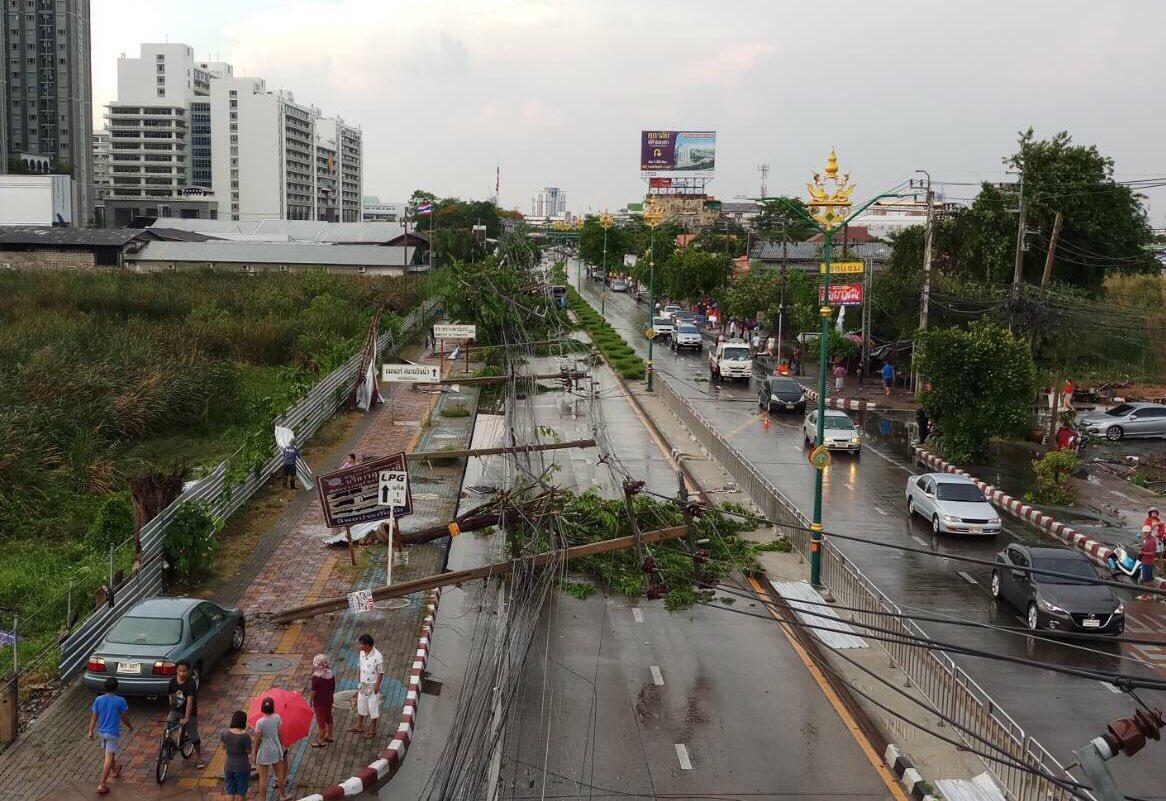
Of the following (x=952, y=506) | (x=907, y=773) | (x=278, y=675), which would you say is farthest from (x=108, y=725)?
(x=952, y=506)

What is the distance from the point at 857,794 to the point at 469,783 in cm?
499

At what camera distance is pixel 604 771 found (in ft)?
41.6

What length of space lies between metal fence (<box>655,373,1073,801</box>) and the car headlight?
219cm

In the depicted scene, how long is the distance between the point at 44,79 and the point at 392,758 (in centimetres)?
17134

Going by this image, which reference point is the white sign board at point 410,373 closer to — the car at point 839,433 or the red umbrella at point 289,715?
the car at point 839,433

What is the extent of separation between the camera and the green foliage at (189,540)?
747 inches

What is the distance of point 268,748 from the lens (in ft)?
38.4

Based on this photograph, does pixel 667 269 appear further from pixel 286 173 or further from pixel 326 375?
pixel 286 173

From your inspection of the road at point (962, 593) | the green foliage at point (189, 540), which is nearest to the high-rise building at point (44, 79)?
the road at point (962, 593)

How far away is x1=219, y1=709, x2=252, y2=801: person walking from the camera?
11273 mm

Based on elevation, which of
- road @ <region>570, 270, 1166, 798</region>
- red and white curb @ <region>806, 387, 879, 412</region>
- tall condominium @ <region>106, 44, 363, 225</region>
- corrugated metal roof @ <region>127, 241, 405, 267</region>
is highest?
tall condominium @ <region>106, 44, 363, 225</region>

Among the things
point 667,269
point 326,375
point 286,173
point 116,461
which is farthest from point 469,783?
point 286,173

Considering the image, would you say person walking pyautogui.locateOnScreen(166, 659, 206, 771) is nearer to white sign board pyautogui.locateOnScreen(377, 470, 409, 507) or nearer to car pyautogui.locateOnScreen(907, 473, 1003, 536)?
white sign board pyautogui.locateOnScreen(377, 470, 409, 507)

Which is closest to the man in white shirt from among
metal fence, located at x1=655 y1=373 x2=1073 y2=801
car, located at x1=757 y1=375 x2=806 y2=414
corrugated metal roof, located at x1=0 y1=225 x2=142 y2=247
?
metal fence, located at x1=655 y1=373 x2=1073 y2=801
